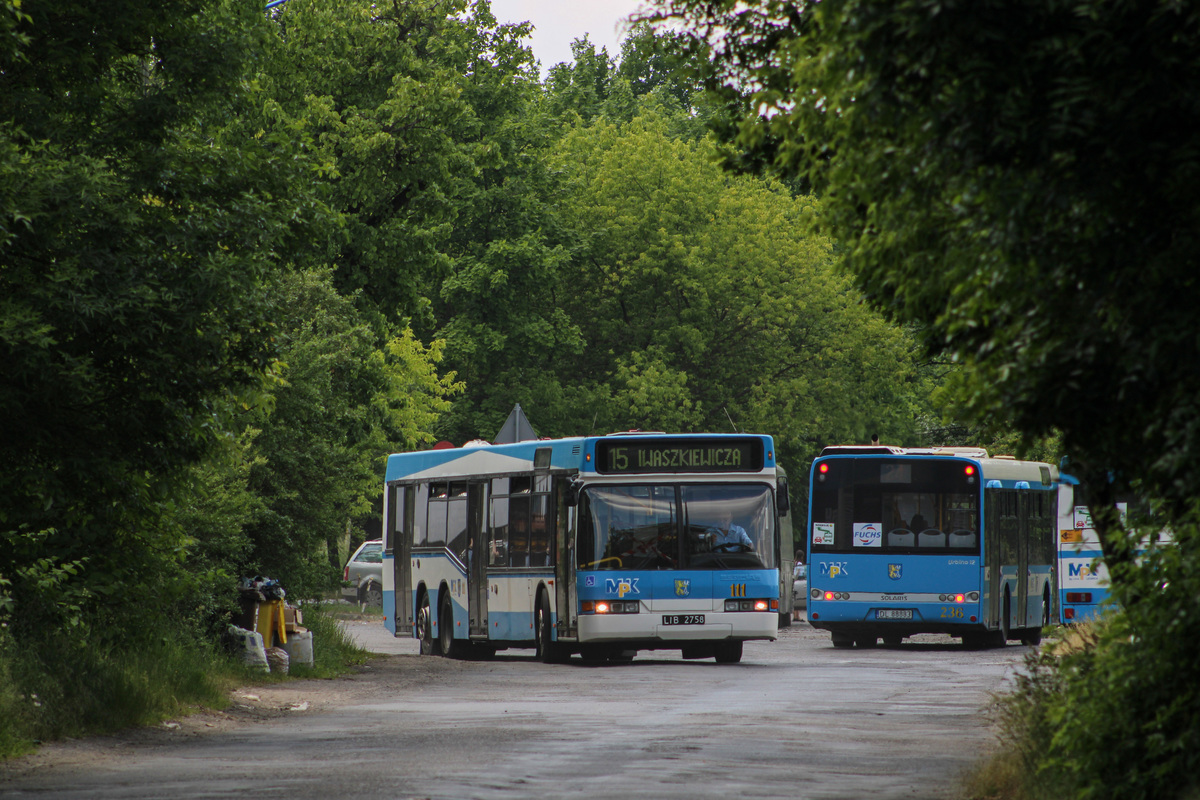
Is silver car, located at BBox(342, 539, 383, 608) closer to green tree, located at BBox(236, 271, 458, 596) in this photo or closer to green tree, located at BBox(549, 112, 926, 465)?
green tree, located at BBox(549, 112, 926, 465)

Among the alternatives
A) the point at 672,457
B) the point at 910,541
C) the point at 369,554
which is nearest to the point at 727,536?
the point at 672,457

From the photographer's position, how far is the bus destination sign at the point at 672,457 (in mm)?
23391

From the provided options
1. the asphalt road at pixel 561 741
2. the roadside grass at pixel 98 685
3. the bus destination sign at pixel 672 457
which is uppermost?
the bus destination sign at pixel 672 457

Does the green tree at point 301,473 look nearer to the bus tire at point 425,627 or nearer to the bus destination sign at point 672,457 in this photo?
the bus tire at point 425,627

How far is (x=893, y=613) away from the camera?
93.7 ft

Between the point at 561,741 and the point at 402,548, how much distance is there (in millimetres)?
16650

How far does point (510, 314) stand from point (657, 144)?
8.00 m

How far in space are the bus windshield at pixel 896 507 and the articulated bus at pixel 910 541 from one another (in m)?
0.02

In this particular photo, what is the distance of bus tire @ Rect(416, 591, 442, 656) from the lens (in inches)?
1107

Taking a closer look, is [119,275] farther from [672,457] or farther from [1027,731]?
[672,457]

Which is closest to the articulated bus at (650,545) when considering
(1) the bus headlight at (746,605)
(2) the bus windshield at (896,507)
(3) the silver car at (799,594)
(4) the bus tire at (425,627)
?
(1) the bus headlight at (746,605)

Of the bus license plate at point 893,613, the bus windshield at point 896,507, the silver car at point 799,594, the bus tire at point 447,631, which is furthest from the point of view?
the silver car at point 799,594

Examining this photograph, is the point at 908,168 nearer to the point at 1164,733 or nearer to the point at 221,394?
the point at 1164,733

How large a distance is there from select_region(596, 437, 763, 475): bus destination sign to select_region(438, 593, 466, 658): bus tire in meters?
5.18
